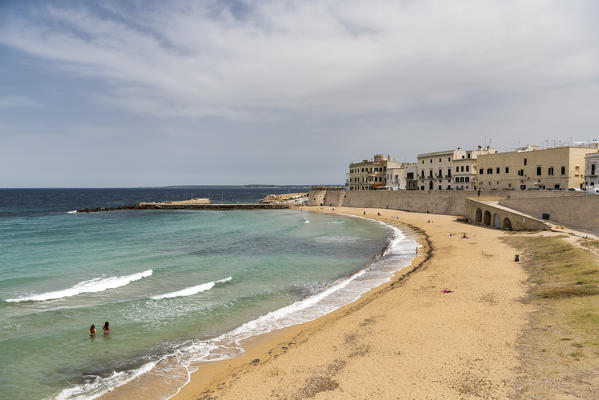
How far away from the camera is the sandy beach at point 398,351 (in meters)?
10.6

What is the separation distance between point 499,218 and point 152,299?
39.5 metres

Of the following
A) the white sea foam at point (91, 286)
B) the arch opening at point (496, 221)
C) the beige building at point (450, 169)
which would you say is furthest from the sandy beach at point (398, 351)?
the beige building at point (450, 169)

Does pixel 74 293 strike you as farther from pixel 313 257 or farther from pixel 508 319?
pixel 508 319

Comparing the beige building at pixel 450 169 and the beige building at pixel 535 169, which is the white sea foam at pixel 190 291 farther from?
the beige building at pixel 450 169

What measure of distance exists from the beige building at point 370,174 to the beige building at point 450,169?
14802 mm

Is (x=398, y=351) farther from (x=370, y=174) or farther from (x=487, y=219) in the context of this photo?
(x=370, y=174)

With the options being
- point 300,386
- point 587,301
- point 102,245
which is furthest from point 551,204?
point 102,245

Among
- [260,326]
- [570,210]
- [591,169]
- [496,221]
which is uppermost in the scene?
[591,169]

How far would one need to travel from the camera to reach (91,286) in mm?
23031

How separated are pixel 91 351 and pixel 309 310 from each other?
10.2m

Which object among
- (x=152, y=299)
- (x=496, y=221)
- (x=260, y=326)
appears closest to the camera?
(x=260, y=326)

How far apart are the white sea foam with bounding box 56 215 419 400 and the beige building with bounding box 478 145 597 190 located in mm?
33313

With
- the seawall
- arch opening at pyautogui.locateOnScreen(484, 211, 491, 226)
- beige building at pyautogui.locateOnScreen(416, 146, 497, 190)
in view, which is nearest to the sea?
arch opening at pyautogui.locateOnScreen(484, 211, 491, 226)

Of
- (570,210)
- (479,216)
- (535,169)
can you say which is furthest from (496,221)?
(535,169)
